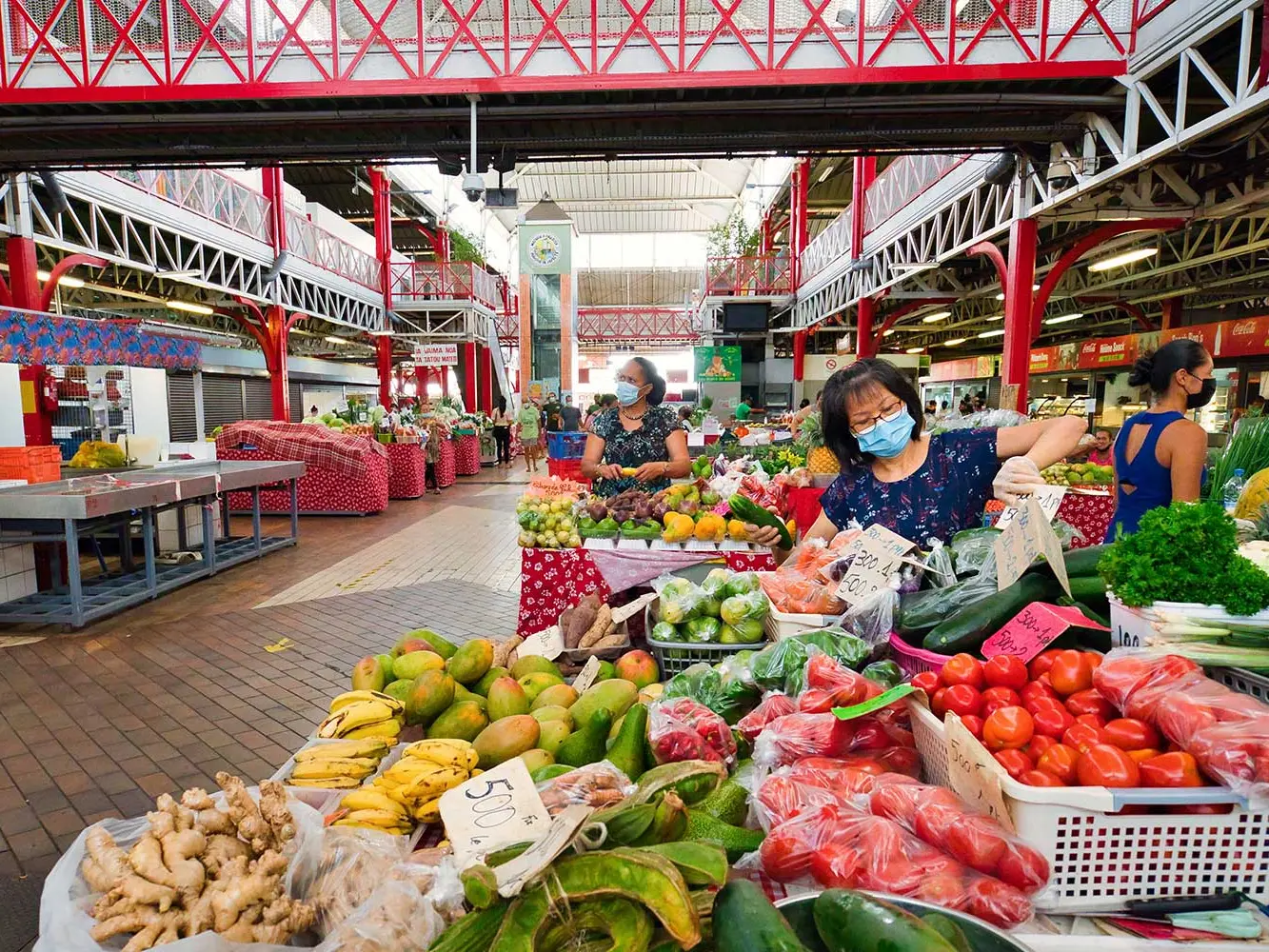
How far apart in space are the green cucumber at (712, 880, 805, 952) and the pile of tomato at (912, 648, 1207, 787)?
0.55 meters

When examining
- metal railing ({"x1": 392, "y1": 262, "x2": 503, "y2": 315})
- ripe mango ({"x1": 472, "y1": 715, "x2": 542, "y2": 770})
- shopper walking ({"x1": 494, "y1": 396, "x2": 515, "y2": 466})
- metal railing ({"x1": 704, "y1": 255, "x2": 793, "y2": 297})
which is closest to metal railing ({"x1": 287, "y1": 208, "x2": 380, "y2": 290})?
metal railing ({"x1": 392, "y1": 262, "x2": 503, "y2": 315})

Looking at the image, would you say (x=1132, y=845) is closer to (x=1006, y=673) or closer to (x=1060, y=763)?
(x=1060, y=763)

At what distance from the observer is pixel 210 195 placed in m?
12.8

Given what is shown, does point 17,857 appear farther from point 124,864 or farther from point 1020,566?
point 1020,566

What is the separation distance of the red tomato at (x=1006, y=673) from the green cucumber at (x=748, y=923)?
0.78m

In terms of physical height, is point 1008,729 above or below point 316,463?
above

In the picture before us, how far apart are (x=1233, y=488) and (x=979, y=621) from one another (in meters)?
3.27

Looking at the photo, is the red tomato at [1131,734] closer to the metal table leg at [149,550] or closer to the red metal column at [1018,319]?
the metal table leg at [149,550]

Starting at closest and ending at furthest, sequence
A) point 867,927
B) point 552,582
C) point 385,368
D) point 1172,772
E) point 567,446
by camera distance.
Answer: point 867,927 < point 1172,772 < point 552,582 < point 567,446 < point 385,368

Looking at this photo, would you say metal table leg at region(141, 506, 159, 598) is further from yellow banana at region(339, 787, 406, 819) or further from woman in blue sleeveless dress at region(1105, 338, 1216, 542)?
woman in blue sleeveless dress at region(1105, 338, 1216, 542)

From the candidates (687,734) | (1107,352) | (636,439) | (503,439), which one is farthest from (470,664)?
(503,439)

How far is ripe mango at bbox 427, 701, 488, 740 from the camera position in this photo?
1.94m

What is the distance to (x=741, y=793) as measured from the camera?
1.44 metres

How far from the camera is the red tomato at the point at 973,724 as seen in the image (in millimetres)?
1383
